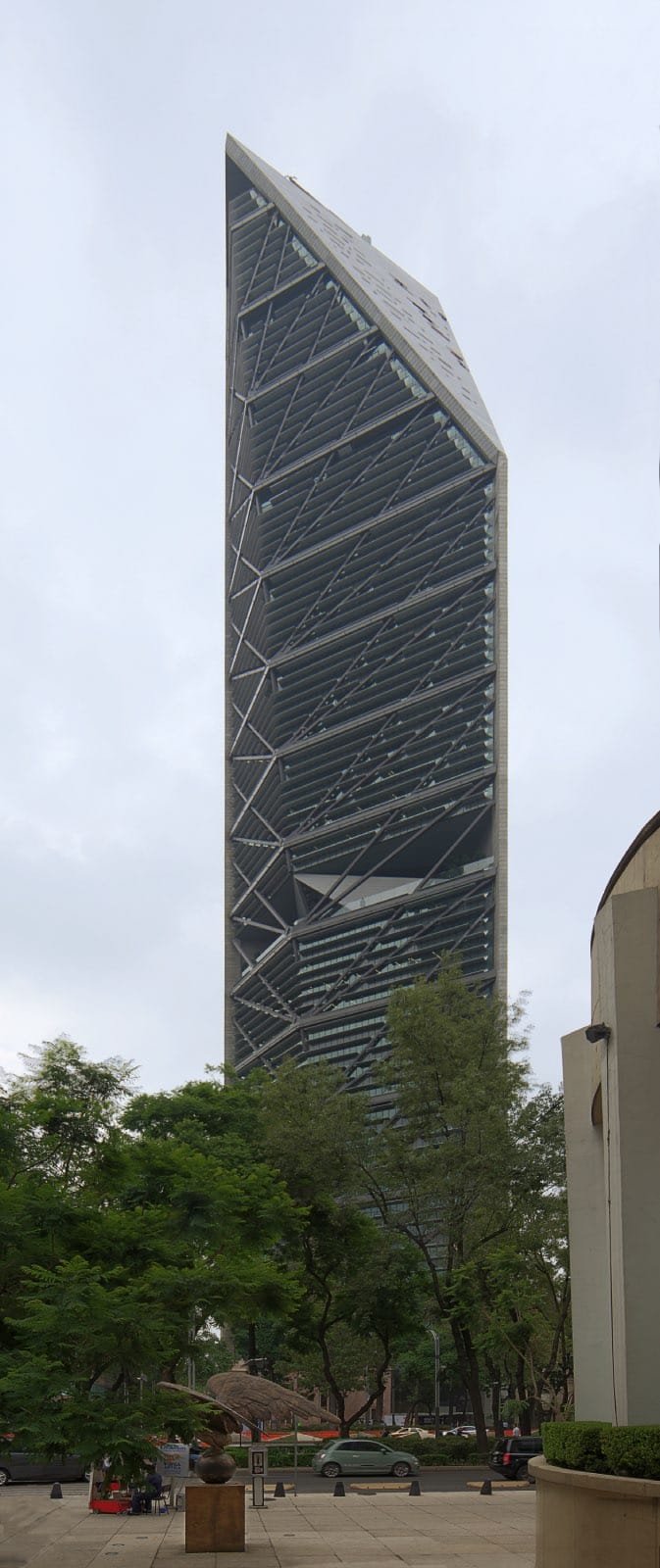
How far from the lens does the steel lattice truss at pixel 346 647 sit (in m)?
141

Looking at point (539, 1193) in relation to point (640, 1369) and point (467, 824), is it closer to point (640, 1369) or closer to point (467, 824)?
point (640, 1369)

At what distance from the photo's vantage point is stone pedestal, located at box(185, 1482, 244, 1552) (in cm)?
2547

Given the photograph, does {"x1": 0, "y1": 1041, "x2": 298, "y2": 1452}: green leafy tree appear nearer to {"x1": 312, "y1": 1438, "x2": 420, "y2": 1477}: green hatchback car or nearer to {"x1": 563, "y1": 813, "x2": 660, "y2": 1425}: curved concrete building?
{"x1": 312, "y1": 1438, "x2": 420, "y2": 1477}: green hatchback car

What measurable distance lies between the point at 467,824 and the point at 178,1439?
115460 millimetres

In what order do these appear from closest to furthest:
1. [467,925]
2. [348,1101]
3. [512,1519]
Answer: [512,1519]
[348,1101]
[467,925]

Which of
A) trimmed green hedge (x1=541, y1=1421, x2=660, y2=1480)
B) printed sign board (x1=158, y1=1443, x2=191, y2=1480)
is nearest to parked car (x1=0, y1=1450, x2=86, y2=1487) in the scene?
printed sign board (x1=158, y1=1443, x2=191, y2=1480)

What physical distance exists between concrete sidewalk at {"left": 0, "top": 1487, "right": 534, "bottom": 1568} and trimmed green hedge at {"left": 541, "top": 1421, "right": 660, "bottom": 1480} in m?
5.18

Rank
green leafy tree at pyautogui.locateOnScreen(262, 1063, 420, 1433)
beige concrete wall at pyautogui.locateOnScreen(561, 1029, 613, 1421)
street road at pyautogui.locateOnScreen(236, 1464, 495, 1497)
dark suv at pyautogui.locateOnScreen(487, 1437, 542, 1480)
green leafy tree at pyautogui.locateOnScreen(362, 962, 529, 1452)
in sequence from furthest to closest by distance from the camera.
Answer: green leafy tree at pyautogui.locateOnScreen(262, 1063, 420, 1433) → green leafy tree at pyautogui.locateOnScreen(362, 962, 529, 1452) → dark suv at pyautogui.locateOnScreen(487, 1437, 542, 1480) → street road at pyautogui.locateOnScreen(236, 1464, 495, 1497) → beige concrete wall at pyautogui.locateOnScreen(561, 1029, 613, 1421)

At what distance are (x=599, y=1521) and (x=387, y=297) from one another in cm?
15842

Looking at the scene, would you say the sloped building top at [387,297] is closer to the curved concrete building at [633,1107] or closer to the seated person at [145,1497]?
the seated person at [145,1497]

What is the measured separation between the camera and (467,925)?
13938 centimetres

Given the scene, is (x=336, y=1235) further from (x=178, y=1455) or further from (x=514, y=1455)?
(x=178, y=1455)

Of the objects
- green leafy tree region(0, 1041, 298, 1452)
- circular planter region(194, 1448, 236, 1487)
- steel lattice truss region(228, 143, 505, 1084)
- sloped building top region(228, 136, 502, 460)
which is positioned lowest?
circular planter region(194, 1448, 236, 1487)

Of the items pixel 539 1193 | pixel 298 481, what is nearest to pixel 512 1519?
pixel 539 1193
